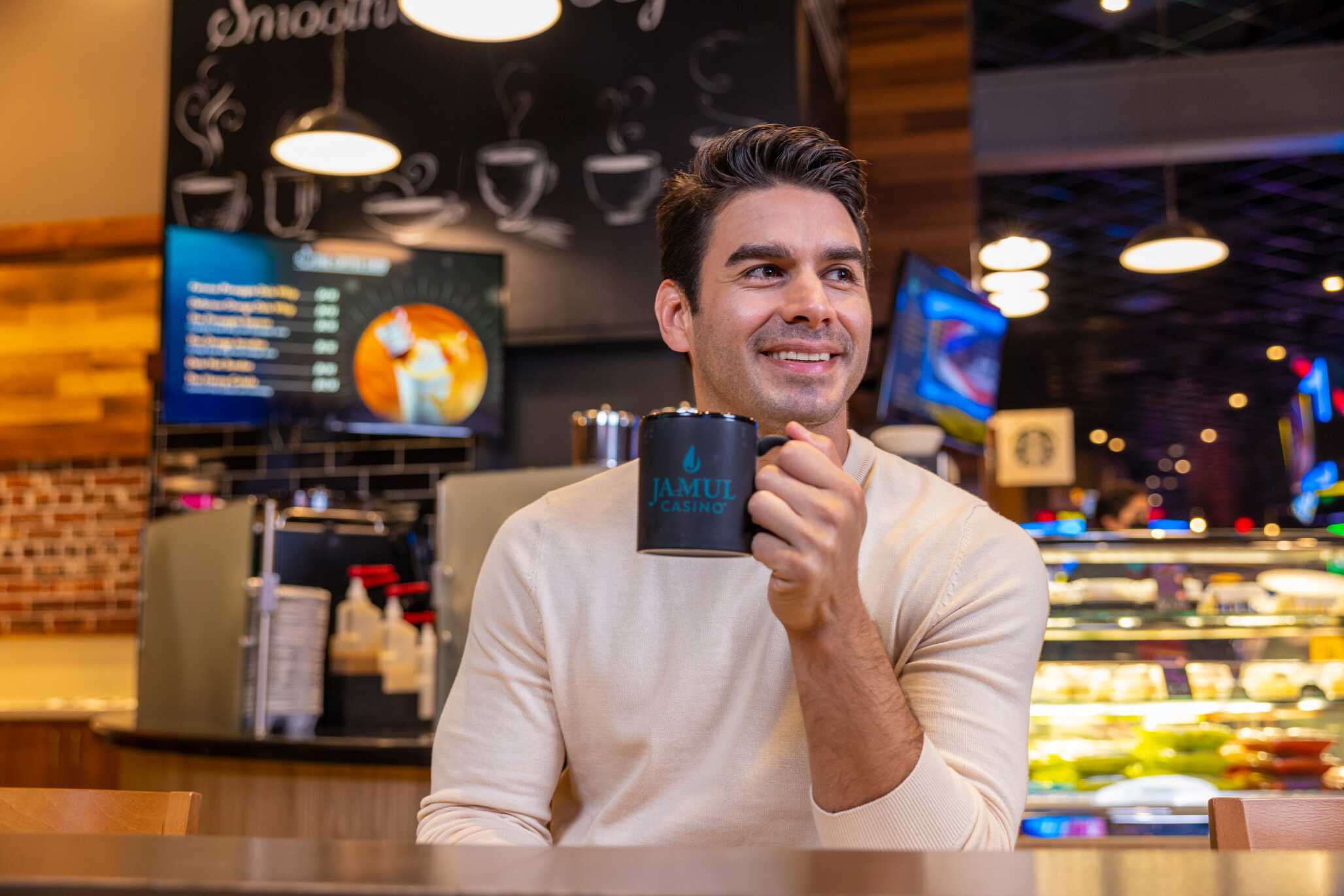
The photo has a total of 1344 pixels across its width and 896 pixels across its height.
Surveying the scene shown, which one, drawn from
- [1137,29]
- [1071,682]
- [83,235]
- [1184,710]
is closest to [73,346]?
[83,235]

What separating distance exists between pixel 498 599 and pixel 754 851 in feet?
2.84

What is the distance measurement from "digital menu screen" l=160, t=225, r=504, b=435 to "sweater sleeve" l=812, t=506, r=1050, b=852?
3.70 m

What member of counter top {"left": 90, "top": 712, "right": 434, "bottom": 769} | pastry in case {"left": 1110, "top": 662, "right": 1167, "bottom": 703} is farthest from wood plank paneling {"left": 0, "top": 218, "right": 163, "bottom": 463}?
pastry in case {"left": 1110, "top": 662, "right": 1167, "bottom": 703}

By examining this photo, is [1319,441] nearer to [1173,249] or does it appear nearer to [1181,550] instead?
[1173,249]

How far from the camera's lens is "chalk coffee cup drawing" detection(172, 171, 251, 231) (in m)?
5.29

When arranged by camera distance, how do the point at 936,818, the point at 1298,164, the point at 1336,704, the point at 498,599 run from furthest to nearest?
the point at 1298,164, the point at 1336,704, the point at 498,599, the point at 936,818

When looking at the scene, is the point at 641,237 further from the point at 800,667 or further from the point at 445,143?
the point at 800,667

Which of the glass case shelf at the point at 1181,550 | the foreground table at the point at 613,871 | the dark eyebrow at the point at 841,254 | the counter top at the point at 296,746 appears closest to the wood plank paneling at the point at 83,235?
the counter top at the point at 296,746

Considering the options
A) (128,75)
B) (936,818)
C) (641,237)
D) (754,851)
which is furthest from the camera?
(128,75)

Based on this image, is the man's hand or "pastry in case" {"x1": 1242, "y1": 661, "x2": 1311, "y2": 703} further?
"pastry in case" {"x1": 1242, "y1": 661, "x2": 1311, "y2": 703}

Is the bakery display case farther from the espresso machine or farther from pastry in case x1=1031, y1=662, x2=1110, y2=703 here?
the espresso machine

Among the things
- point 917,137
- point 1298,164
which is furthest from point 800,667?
point 1298,164

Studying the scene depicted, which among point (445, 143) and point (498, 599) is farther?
point (445, 143)

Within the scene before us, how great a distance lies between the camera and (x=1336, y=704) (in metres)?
3.55
